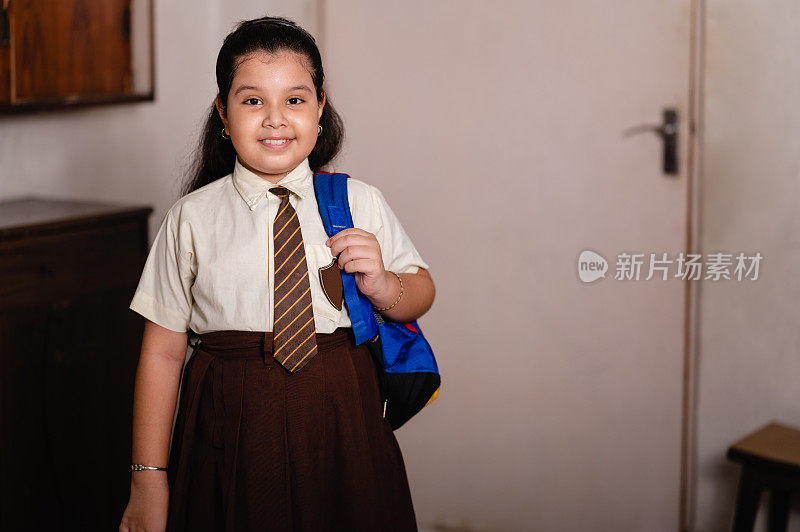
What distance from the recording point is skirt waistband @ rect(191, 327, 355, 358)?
1.26 metres

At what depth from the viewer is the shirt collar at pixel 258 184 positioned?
128cm

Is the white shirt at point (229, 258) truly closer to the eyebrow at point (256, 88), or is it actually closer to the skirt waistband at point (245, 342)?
the skirt waistband at point (245, 342)

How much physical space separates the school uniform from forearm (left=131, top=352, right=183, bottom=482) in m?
0.03

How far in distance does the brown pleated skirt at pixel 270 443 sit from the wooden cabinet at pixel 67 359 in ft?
3.17

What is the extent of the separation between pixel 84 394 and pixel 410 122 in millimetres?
1234

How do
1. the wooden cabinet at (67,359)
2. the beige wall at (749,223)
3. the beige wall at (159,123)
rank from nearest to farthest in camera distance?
the wooden cabinet at (67,359) < the beige wall at (749,223) < the beige wall at (159,123)

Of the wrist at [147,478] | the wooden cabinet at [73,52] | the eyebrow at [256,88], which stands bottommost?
the wrist at [147,478]

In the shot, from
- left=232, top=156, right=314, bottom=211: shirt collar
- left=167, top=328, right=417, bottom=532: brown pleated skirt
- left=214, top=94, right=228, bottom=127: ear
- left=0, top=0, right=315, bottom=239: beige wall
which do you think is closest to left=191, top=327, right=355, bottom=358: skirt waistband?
left=167, top=328, right=417, bottom=532: brown pleated skirt

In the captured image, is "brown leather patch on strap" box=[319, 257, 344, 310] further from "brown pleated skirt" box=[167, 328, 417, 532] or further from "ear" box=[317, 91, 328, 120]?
"ear" box=[317, 91, 328, 120]

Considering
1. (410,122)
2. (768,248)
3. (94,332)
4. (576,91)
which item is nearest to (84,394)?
(94,332)

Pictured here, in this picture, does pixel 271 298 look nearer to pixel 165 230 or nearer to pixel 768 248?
pixel 165 230

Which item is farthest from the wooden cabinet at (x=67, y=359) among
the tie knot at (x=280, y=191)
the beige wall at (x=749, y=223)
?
the beige wall at (x=749, y=223)

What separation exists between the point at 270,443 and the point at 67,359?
3.87 feet

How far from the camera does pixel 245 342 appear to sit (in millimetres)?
1260
